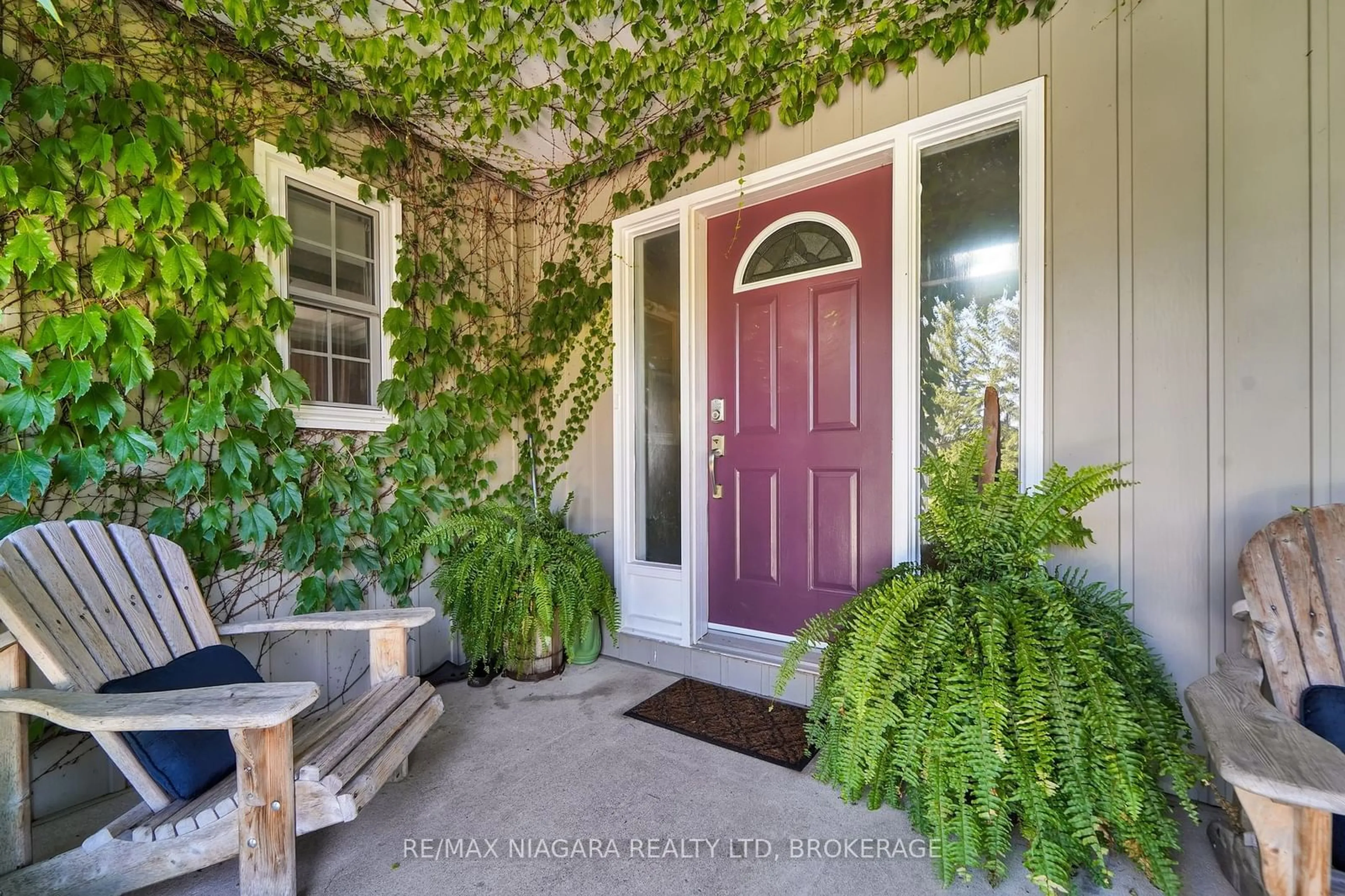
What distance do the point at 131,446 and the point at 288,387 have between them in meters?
0.51

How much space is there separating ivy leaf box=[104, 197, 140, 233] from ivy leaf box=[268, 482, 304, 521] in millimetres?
979

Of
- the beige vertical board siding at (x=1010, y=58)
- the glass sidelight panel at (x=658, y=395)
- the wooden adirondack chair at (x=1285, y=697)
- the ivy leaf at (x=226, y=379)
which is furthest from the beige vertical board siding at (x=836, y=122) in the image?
the ivy leaf at (x=226, y=379)

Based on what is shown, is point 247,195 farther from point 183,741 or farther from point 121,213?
point 183,741

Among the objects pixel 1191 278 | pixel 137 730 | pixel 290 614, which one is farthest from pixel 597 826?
pixel 1191 278

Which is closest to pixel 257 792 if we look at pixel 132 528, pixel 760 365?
pixel 132 528

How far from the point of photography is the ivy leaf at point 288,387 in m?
2.16

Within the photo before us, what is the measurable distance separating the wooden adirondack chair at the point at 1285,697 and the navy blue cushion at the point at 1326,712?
0.06 feet

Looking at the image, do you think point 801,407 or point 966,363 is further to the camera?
point 801,407

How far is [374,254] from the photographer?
2.70 m

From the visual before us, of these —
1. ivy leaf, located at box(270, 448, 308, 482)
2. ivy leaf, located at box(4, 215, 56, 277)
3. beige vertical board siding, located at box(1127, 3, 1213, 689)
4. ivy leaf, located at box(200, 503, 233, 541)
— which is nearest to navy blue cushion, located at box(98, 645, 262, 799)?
ivy leaf, located at box(200, 503, 233, 541)

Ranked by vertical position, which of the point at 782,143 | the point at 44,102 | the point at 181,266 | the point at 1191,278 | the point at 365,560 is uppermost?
the point at 782,143

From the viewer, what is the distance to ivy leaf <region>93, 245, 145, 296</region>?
1.71 meters

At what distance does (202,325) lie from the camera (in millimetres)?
2027

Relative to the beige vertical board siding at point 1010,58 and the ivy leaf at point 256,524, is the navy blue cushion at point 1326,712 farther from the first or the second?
the ivy leaf at point 256,524
